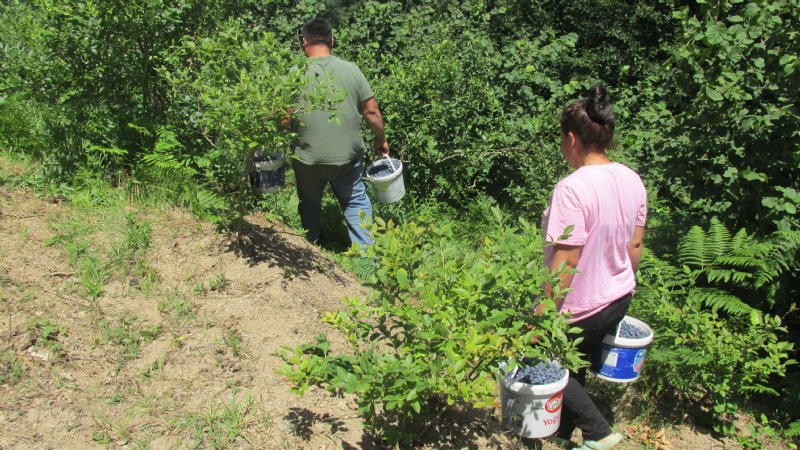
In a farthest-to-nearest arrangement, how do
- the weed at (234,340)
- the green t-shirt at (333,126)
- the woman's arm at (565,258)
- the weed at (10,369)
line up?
1. the green t-shirt at (333,126)
2. the weed at (234,340)
3. the weed at (10,369)
4. the woman's arm at (565,258)

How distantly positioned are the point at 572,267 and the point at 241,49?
2297mm

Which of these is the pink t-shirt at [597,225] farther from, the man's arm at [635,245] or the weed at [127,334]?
the weed at [127,334]

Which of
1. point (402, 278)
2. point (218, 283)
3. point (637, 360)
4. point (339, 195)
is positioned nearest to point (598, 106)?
point (402, 278)

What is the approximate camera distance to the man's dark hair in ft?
15.9

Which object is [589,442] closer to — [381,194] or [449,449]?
[449,449]

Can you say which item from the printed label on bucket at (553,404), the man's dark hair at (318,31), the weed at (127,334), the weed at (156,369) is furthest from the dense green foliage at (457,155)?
the weed at (127,334)

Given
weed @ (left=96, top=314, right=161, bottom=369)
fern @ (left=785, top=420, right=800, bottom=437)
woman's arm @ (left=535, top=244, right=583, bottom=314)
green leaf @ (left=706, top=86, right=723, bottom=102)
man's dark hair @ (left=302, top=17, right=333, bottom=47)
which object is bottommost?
fern @ (left=785, top=420, right=800, bottom=437)

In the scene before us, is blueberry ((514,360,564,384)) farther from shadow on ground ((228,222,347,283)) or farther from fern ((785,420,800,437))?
fern ((785,420,800,437))

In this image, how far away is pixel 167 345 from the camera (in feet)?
11.4

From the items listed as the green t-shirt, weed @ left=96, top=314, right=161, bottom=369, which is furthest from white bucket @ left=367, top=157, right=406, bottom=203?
weed @ left=96, top=314, right=161, bottom=369

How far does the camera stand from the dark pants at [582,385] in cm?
305

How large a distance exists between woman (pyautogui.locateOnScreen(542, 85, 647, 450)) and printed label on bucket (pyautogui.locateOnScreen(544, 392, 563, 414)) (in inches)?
7.4

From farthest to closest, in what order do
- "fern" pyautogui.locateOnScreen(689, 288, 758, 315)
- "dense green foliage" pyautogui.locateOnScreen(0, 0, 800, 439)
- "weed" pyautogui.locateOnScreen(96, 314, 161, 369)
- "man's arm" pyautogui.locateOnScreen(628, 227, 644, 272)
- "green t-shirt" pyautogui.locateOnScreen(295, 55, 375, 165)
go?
"green t-shirt" pyautogui.locateOnScreen(295, 55, 375, 165) → "fern" pyautogui.locateOnScreen(689, 288, 758, 315) → "weed" pyautogui.locateOnScreen(96, 314, 161, 369) → "man's arm" pyautogui.locateOnScreen(628, 227, 644, 272) → "dense green foliage" pyautogui.locateOnScreen(0, 0, 800, 439)

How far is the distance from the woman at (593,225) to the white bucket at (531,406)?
0.74 feet
